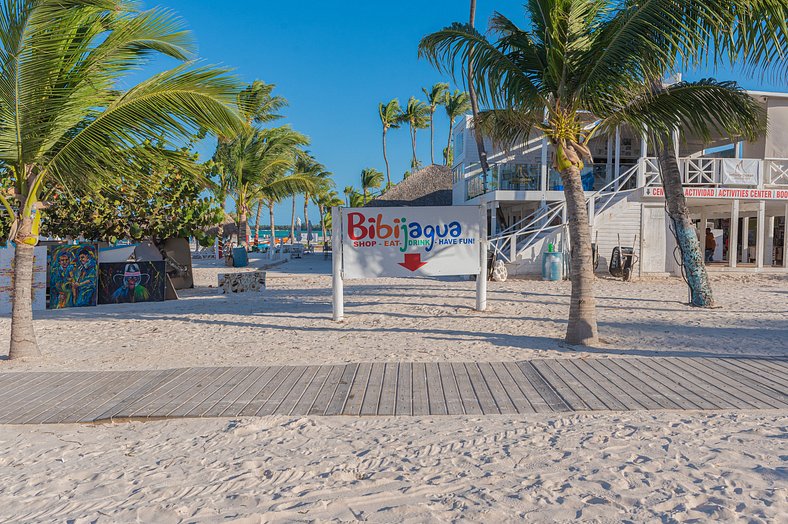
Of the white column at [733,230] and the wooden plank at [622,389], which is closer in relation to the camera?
the wooden plank at [622,389]

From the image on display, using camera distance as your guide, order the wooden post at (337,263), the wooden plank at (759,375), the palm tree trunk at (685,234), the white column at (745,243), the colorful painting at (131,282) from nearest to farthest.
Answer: the wooden plank at (759,375), the wooden post at (337,263), the palm tree trunk at (685,234), the colorful painting at (131,282), the white column at (745,243)

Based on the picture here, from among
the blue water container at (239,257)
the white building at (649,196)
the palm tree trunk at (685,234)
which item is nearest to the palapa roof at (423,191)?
the blue water container at (239,257)

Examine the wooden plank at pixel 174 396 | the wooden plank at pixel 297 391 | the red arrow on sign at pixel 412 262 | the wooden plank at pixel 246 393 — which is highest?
the red arrow on sign at pixel 412 262

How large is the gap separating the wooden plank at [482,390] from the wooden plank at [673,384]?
5.00ft

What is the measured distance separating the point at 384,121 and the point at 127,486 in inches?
2217

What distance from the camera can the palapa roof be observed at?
97.7 feet

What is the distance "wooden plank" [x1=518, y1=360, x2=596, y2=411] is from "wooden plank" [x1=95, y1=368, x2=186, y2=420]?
142 inches

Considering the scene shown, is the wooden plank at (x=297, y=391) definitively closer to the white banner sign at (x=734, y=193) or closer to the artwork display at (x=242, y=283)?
the artwork display at (x=242, y=283)

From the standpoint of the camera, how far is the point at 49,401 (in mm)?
4664

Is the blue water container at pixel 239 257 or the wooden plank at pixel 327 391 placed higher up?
the blue water container at pixel 239 257

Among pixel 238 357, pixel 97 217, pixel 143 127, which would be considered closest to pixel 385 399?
pixel 238 357

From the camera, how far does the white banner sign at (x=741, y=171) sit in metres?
17.1

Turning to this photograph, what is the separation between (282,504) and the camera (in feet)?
9.02

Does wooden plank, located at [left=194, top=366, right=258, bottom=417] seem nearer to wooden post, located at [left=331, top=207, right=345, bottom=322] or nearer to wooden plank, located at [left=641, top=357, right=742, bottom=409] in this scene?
wooden post, located at [left=331, top=207, right=345, bottom=322]
